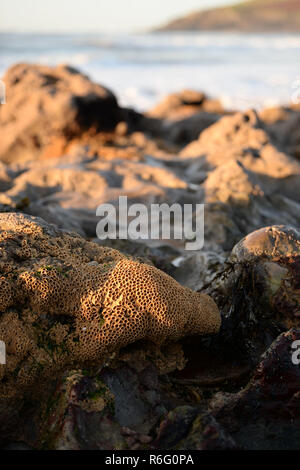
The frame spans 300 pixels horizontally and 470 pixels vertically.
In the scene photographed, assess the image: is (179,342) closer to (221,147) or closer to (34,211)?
(34,211)

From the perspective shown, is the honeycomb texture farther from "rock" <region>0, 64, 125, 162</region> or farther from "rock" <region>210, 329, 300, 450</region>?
"rock" <region>0, 64, 125, 162</region>

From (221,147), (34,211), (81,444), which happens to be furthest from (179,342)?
(221,147)

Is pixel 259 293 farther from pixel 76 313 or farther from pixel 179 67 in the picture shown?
pixel 179 67

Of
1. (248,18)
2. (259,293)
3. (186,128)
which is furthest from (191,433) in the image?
(248,18)

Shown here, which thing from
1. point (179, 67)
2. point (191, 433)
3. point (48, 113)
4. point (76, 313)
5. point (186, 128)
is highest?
point (76, 313)

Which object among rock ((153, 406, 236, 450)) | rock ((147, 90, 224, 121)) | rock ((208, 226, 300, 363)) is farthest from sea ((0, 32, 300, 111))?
rock ((153, 406, 236, 450))
